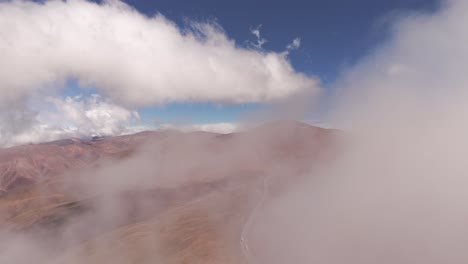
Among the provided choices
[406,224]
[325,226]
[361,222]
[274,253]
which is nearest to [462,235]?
[406,224]

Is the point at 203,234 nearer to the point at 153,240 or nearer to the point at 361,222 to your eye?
the point at 153,240

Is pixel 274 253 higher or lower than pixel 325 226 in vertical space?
lower

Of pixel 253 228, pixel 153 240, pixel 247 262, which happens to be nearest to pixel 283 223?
pixel 253 228

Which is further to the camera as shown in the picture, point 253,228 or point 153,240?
point 153,240

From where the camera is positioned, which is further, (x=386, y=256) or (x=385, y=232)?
(x=385, y=232)

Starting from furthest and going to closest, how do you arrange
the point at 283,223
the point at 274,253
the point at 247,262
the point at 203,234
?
the point at 283,223 → the point at 203,234 → the point at 274,253 → the point at 247,262

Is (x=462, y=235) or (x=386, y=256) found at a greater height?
(x=462, y=235)

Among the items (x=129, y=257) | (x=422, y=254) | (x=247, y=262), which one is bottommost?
(x=129, y=257)

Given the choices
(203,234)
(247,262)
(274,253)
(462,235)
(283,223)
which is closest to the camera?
(247,262)

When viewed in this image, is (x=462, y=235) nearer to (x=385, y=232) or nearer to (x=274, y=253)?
(x=385, y=232)
